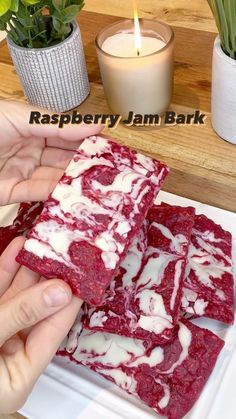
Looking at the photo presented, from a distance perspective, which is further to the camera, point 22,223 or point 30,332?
point 22,223

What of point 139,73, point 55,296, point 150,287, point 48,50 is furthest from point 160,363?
point 48,50

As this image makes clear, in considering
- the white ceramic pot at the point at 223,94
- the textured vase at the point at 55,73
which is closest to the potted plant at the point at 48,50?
the textured vase at the point at 55,73

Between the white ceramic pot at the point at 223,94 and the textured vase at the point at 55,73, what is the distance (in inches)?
13.0

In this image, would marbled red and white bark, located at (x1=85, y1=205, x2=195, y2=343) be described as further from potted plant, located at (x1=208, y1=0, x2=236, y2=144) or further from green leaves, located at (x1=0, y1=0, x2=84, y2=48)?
green leaves, located at (x1=0, y1=0, x2=84, y2=48)

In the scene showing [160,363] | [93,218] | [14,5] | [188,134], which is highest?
[14,5]

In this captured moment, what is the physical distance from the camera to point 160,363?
0.80 m

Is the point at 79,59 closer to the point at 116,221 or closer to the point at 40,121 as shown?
the point at 40,121

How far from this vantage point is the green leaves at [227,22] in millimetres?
903

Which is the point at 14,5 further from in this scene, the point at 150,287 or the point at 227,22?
the point at 150,287

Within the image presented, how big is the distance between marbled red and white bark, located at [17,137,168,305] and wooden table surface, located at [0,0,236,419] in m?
0.28

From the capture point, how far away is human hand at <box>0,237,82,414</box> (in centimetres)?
69

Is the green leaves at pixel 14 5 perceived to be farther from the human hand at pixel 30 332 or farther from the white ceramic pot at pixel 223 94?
the human hand at pixel 30 332

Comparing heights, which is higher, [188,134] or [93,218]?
[93,218]

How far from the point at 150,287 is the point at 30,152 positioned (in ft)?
1.19
